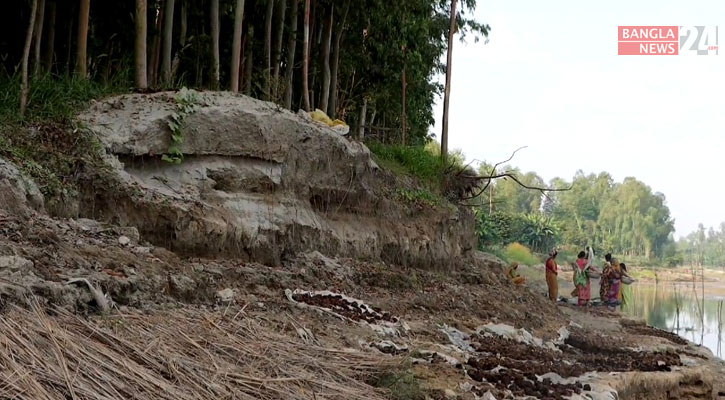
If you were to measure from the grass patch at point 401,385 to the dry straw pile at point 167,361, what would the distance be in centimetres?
11

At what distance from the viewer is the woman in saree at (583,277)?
666 inches

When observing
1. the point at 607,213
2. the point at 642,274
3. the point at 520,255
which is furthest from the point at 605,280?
the point at 607,213

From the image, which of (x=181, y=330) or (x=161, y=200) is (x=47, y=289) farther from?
(x=161, y=200)

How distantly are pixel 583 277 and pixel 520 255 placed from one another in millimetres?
23358

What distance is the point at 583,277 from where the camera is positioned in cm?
1697

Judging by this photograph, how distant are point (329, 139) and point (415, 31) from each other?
742 cm

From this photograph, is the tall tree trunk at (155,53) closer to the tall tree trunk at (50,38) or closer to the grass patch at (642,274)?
the tall tree trunk at (50,38)

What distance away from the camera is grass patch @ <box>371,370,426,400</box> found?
15.3ft

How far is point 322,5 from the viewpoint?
1508 cm

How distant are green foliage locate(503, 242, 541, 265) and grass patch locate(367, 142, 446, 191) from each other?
23.4 m

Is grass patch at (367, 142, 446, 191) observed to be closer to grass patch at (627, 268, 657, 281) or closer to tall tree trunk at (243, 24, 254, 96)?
tall tree trunk at (243, 24, 254, 96)

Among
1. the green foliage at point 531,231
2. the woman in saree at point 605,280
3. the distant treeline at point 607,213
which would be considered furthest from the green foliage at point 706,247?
the woman in saree at point 605,280

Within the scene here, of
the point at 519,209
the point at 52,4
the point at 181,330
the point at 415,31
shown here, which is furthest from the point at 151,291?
the point at 519,209

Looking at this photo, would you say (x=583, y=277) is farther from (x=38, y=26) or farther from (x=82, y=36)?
(x=38, y=26)
